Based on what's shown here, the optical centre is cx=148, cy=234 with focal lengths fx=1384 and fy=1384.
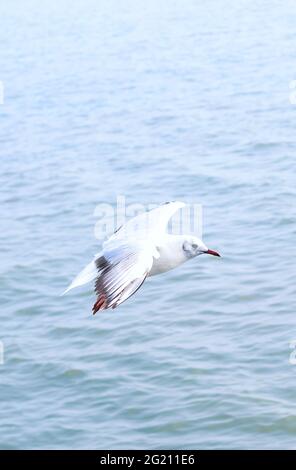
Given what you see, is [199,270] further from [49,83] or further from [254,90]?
[49,83]

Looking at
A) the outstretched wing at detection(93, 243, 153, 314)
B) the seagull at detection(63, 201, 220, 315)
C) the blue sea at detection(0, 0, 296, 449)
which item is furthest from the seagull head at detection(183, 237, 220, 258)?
the blue sea at detection(0, 0, 296, 449)

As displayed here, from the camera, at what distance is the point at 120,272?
10.6m

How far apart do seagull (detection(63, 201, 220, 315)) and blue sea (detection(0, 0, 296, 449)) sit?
11.2 ft

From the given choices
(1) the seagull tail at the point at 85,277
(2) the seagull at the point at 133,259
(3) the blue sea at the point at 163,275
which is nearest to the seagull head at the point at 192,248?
(2) the seagull at the point at 133,259

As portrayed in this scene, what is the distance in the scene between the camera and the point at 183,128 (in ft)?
96.2

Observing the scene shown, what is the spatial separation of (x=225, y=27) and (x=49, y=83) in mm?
8841

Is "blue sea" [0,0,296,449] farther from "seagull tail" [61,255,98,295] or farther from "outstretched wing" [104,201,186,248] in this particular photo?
"seagull tail" [61,255,98,295]

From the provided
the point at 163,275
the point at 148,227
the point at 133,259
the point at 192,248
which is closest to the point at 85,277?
the point at 133,259

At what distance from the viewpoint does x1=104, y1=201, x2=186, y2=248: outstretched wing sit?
39.8ft

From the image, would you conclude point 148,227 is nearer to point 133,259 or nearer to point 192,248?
point 192,248

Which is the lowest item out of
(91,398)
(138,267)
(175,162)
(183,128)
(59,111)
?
(138,267)

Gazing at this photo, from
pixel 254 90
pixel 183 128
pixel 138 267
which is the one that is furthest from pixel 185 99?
pixel 138 267

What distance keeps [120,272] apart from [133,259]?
33 cm

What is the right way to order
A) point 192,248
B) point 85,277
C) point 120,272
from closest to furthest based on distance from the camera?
1. point 120,272
2. point 85,277
3. point 192,248
